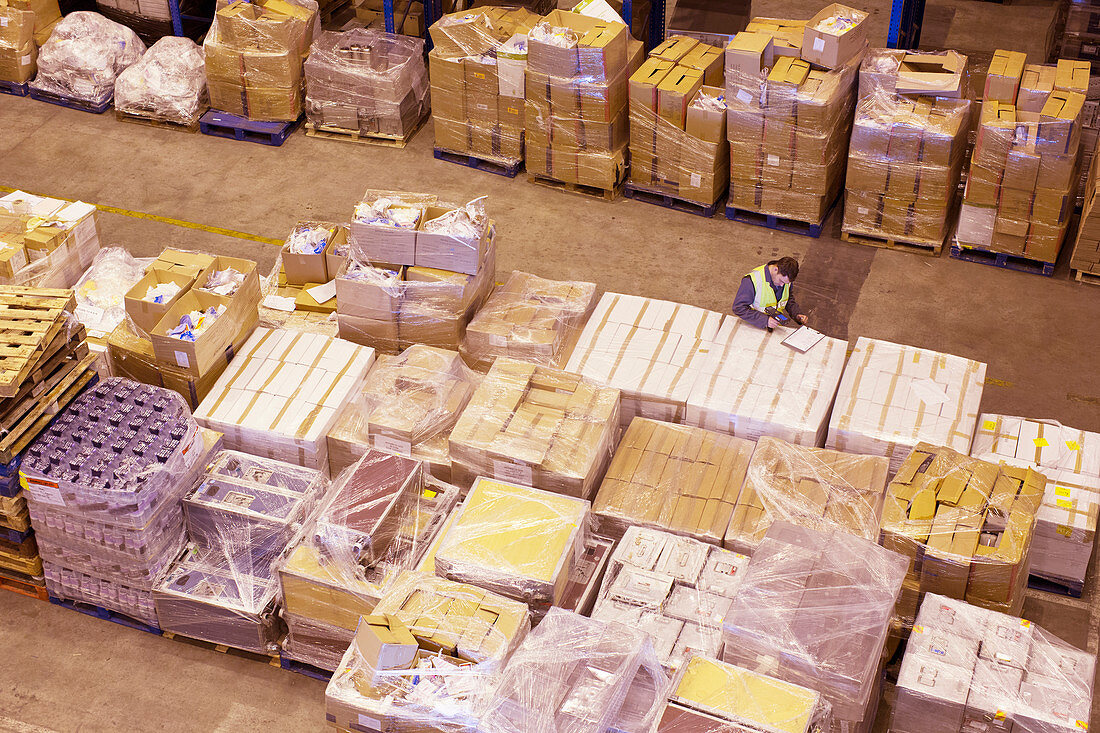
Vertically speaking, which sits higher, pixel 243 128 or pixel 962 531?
pixel 962 531

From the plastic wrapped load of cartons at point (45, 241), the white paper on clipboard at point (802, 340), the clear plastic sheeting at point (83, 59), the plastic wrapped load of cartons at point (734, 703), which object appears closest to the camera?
the plastic wrapped load of cartons at point (734, 703)

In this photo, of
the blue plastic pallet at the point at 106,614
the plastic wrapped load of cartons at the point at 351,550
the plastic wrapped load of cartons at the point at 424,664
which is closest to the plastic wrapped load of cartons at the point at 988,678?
the plastic wrapped load of cartons at the point at 424,664

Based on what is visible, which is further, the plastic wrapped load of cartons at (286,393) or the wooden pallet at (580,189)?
the wooden pallet at (580,189)

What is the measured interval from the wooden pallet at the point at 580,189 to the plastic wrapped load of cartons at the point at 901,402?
3636mm

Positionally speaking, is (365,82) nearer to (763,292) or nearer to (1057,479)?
(763,292)

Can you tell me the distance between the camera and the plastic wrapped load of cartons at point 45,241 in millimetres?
8000

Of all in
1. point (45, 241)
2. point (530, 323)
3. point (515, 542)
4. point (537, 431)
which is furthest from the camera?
point (45, 241)

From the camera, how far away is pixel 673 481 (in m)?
6.71

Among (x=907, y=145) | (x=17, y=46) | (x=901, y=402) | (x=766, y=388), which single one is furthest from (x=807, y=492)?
(x=17, y=46)

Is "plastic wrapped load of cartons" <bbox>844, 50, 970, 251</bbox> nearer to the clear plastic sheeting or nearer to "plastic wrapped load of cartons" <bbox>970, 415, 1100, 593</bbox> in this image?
"plastic wrapped load of cartons" <bbox>970, 415, 1100, 593</bbox>

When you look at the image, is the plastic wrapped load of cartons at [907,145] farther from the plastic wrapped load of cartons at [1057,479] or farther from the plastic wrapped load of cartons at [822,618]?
the plastic wrapped load of cartons at [822,618]

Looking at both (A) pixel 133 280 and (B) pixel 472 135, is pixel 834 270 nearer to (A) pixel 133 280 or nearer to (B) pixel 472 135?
(B) pixel 472 135

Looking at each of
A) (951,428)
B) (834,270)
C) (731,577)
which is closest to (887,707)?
(731,577)

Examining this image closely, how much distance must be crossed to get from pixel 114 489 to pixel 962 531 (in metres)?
4.49
